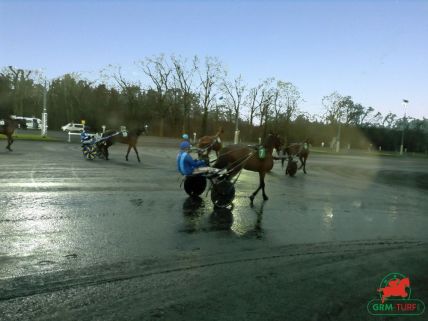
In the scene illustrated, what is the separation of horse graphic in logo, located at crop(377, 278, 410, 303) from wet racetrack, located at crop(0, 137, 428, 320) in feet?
0.42

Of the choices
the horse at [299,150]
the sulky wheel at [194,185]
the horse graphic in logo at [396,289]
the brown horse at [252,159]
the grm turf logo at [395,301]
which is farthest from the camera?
the horse at [299,150]

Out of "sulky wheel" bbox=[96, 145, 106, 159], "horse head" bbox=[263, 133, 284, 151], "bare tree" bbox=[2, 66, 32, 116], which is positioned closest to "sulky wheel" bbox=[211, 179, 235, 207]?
"horse head" bbox=[263, 133, 284, 151]

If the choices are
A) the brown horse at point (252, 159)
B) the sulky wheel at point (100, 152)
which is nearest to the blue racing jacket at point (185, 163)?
the brown horse at point (252, 159)

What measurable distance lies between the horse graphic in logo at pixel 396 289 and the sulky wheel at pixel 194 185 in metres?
6.21

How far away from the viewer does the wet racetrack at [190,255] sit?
4246mm

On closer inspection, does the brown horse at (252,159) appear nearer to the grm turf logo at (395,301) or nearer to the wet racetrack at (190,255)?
the wet racetrack at (190,255)

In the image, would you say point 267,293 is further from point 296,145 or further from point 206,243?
point 296,145

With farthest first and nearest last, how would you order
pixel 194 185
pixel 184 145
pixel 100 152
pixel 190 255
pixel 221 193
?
pixel 100 152 < pixel 194 185 < pixel 184 145 < pixel 221 193 < pixel 190 255

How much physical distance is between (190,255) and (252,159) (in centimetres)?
573

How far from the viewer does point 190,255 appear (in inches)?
234

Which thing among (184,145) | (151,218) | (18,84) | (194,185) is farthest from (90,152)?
(18,84)

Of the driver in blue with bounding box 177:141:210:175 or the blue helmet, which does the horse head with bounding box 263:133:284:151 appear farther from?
the blue helmet

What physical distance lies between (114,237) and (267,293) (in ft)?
9.71

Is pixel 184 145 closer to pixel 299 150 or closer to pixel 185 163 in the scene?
pixel 185 163
